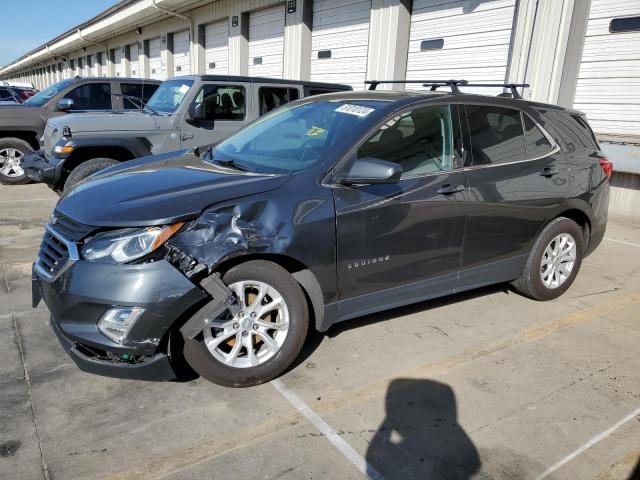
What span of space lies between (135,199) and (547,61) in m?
8.08

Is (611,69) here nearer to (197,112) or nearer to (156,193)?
(197,112)

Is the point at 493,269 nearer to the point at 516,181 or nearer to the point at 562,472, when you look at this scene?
the point at 516,181

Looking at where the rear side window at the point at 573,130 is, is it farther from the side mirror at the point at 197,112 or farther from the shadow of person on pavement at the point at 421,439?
the side mirror at the point at 197,112

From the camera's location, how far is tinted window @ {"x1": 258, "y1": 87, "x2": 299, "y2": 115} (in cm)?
752

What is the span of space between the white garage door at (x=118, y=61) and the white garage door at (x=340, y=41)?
18847 mm

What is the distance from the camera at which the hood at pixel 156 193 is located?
2771mm

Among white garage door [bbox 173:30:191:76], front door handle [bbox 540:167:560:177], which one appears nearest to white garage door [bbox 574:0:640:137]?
front door handle [bbox 540:167:560:177]

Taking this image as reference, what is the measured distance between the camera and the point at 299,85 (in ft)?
25.4

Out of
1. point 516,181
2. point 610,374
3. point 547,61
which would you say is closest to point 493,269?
point 516,181

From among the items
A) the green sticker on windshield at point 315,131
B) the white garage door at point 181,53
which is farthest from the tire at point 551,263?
the white garage door at point 181,53

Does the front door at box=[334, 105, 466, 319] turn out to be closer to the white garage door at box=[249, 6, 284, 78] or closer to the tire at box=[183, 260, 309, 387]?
the tire at box=[183, 260, 309, 387]

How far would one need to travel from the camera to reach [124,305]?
2.64 m

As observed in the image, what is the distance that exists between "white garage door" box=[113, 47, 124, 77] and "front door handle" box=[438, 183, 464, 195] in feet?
95.1

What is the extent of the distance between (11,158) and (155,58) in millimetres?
16528
